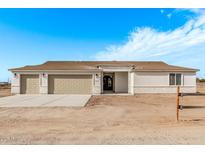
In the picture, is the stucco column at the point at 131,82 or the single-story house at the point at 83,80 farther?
the stucco column at the point at 131,82

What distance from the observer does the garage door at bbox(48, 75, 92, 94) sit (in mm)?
21156

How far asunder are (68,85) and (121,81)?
6.81 m

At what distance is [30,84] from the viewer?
69.9 ft

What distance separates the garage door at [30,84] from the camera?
69.5 ft

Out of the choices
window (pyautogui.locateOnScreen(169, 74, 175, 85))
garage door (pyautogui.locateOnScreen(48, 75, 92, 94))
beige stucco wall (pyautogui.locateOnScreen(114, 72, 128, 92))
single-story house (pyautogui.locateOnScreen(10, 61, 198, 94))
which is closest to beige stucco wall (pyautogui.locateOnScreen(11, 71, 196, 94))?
single-story house (pyautogui.locateOnScreen(10, 61, 198, 94))

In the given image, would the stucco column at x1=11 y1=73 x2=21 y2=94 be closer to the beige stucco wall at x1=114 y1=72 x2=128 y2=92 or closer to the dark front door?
the beige stucco wall at x1=114 y1=72 x2=128 y2=92

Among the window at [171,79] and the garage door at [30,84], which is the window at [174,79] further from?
the garage door at [30,84]

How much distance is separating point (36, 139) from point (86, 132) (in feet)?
4.92

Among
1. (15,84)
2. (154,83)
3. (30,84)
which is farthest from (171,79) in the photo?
(15,84)

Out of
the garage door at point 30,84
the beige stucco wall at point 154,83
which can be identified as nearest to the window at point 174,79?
the beige stucco wall at point 154,83

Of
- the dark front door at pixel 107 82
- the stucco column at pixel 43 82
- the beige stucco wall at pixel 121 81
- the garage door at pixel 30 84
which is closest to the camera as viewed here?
the stucco column at pixel 43 82
